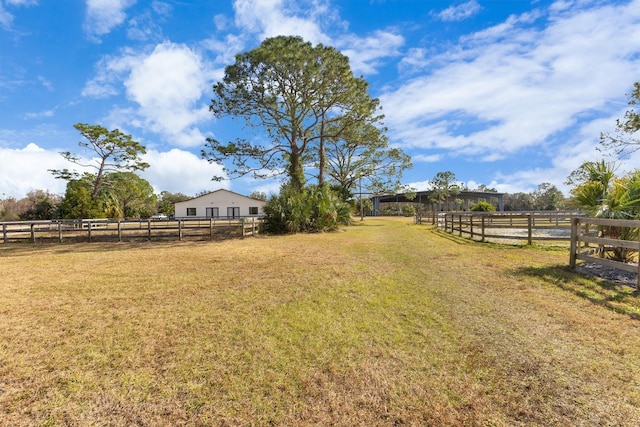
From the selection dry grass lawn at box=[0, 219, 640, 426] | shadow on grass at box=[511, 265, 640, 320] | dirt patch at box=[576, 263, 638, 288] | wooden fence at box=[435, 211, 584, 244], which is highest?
wooden fence at box=[435, 211, 584, 244]

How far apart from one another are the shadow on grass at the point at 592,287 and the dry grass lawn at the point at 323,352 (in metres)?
0.04

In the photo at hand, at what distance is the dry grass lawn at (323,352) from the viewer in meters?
2.34

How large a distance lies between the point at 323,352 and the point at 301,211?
1540 centimetres

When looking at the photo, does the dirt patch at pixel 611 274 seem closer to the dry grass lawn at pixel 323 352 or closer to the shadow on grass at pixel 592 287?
the shadow on grass at pixel 592 287

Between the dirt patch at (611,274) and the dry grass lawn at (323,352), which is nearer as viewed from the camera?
the dry grass lawn at (323,352)

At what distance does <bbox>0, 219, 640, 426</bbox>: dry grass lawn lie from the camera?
2344 millimetres

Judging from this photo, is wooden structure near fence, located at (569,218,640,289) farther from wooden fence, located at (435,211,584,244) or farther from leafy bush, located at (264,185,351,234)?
leafy bush, located at (264,185,351,234)

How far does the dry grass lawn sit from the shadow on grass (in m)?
0.04

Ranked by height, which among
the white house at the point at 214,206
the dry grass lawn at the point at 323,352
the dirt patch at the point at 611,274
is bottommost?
the dry grass lawn at the point at 323,352

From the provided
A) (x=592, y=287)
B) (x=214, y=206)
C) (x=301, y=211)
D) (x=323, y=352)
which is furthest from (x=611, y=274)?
(x=214, y=206)

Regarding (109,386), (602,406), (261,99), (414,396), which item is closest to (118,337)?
(109,386)

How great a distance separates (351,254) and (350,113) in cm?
1380

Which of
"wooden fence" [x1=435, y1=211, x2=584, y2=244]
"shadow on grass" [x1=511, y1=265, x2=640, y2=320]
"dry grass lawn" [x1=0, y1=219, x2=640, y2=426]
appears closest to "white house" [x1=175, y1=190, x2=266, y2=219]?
"wooden fence" [x1=435, y1=211, x2=584, y2=244]

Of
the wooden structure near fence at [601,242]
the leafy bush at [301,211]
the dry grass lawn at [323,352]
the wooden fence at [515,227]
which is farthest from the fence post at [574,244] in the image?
the leafy bush at [301,211]
